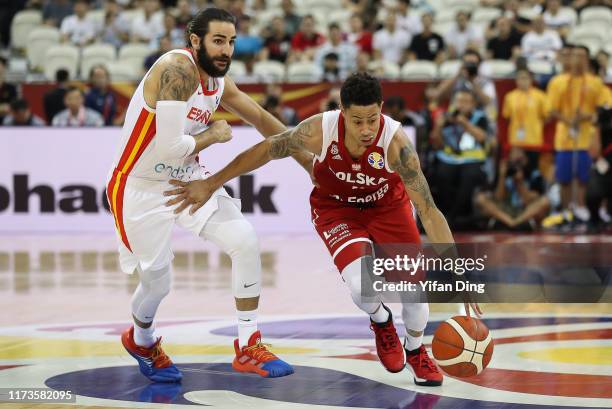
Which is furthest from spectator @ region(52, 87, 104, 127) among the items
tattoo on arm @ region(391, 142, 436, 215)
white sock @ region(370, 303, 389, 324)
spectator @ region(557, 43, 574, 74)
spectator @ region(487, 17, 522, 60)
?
tattoo on arm @ region(391, 142, 436, 215)

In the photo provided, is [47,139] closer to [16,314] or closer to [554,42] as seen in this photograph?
[16,314]

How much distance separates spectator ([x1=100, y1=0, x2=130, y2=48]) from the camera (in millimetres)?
19484

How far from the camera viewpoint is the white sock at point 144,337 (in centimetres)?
669

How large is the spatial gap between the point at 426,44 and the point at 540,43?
1803 millimetres

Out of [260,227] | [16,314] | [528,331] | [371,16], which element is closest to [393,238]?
[528,331]

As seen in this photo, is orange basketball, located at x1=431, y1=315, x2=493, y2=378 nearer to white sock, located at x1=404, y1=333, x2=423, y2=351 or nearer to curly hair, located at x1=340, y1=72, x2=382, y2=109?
white sock, located at x1=404, y1=333, x2=423, y2=351

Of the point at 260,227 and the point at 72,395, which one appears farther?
the point at 260,227

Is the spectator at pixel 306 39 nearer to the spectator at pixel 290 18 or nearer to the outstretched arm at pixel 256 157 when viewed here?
the spectator at pixel 290 18

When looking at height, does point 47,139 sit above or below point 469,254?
above

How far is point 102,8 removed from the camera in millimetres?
21016

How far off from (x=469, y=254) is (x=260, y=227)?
4.18 meters

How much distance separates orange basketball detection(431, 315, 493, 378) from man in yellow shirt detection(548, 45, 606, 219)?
9.16 meters

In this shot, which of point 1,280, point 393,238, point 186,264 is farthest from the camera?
point 186,264

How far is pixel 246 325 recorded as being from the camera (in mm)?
6512
